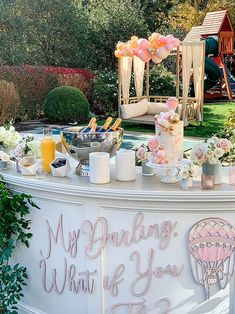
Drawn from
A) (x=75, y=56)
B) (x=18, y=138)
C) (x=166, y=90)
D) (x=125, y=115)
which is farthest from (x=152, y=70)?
(x=18, y=138)

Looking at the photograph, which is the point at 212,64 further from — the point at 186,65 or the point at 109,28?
the point at 186,65

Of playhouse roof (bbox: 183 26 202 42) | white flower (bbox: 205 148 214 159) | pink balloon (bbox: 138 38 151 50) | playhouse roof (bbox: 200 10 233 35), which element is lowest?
white flower (bbox: 205 148 214 159)

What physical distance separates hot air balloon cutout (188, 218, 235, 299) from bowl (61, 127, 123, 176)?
749mm

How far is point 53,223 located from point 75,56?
44.3ft

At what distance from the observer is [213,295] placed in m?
2.75

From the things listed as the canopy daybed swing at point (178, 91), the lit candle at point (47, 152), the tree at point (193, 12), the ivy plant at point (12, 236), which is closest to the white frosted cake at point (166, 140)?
the lit candle at point (47, 152)

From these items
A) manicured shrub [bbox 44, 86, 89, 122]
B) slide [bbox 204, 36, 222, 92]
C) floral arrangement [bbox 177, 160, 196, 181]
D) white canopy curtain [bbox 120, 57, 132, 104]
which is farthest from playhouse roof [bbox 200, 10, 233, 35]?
floral arrangement [bbox 177, 160, 196, 181]

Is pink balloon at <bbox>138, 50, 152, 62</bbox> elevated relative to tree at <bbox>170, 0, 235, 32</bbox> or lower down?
lower down

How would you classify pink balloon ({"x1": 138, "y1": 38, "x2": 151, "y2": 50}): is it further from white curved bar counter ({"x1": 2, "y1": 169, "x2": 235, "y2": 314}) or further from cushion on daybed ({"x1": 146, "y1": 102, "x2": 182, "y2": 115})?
white curved bar counter ({"x1": 2, "y1": 169, "x2": 235, "y2": 314})

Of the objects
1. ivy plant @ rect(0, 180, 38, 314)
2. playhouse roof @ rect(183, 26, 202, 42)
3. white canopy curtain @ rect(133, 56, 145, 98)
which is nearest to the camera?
ivy plant @ rect(0, 180, 38, 314)

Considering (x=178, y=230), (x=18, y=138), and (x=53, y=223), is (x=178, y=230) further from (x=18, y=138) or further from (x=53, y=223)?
(x=18, y=138)

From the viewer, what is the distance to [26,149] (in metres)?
3.15

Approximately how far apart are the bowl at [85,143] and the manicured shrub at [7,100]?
27.2 ft

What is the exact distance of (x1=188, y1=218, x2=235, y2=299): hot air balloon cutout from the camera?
8.64 ft
